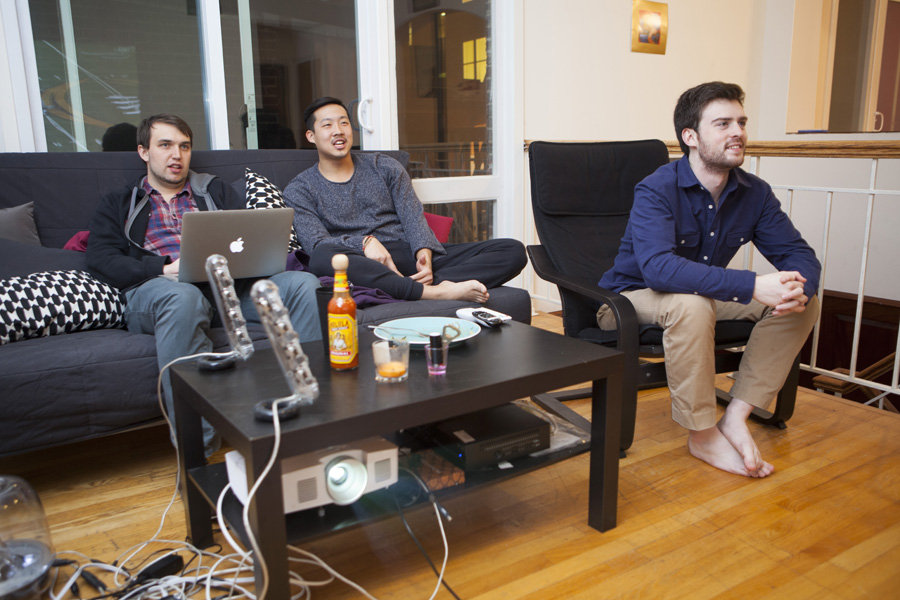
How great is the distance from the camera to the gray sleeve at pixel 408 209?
2645 millimetres

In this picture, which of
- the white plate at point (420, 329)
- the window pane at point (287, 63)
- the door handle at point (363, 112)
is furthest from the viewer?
the door handle at point (363, 112)

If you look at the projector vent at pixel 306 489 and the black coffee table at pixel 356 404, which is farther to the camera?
the projector vent at pixel 306 489

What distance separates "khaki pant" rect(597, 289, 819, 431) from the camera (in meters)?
1.78

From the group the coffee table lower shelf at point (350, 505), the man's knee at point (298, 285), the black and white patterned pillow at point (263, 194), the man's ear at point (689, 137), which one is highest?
the man's ear at point (689, 137)

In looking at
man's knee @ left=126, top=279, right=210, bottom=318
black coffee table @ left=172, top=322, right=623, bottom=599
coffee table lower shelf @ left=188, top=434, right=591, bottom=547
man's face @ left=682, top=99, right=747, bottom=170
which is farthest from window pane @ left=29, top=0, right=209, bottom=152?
man's face @ left=682, top=99, right=747, bottom=170

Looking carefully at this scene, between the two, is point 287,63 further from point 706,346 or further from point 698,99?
point 706,346

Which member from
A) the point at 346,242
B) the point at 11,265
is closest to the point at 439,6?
the point at 346,242

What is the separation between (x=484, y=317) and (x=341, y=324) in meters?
0.51

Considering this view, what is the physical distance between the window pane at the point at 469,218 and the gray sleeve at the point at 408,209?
2.50 ft

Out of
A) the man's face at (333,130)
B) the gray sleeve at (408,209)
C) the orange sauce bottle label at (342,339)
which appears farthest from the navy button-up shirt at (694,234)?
the man's face at (333,130)

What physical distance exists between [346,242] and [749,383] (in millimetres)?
1478

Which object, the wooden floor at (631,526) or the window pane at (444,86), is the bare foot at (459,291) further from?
the window pane at (444,86)

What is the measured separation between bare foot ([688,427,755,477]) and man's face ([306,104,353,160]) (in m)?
1.62

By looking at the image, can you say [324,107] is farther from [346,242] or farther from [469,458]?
[469,458]
